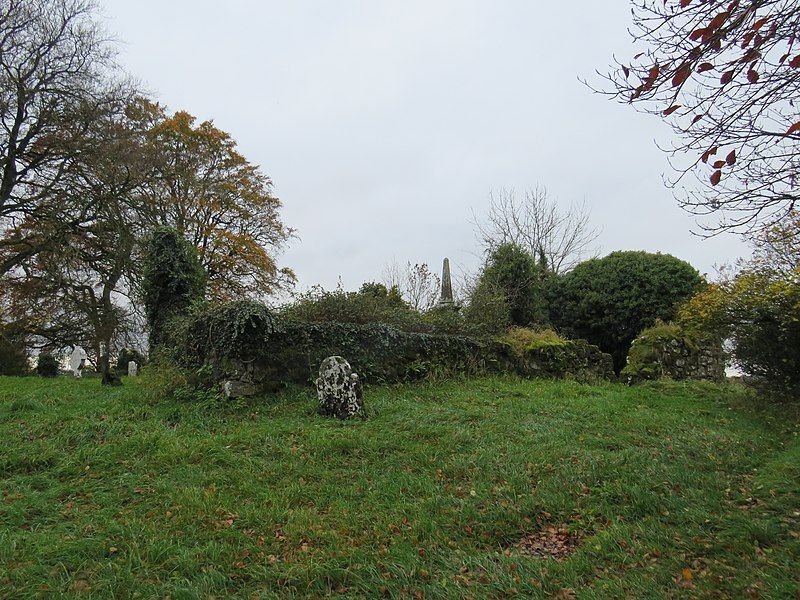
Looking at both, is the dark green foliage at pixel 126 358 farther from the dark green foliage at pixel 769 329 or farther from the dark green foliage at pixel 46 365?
the dark green foliage at pixel 769 329

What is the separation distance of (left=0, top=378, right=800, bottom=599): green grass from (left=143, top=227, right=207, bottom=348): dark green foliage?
186 inches

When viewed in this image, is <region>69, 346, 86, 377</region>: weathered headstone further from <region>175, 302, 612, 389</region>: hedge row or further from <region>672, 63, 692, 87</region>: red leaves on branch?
<region>672, 63, 692, 87</region>: red leaves on branch

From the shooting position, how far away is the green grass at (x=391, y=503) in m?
2.98

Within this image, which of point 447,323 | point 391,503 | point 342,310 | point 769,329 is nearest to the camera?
point 391,503

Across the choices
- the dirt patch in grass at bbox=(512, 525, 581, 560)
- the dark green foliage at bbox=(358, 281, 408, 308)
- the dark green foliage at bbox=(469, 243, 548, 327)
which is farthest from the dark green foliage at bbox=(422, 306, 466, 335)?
the dirt patch in grass at bbox=(512, 525, 581, 560)

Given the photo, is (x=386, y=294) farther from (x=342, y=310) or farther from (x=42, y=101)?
(x=42, y=101)

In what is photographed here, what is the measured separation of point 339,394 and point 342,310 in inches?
119

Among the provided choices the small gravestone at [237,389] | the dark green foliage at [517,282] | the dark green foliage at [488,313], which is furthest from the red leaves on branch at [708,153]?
the dark green foliage at [517,282]

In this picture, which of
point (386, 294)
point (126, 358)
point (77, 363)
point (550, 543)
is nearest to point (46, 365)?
point (126, 358)

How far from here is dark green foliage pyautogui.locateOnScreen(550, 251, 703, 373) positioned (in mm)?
13375

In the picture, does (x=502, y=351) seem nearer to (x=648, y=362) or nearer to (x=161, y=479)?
(x=648, y=362)

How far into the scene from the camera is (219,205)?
69.4ft

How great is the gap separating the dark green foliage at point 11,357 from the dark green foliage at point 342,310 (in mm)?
13713

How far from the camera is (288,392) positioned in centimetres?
783
